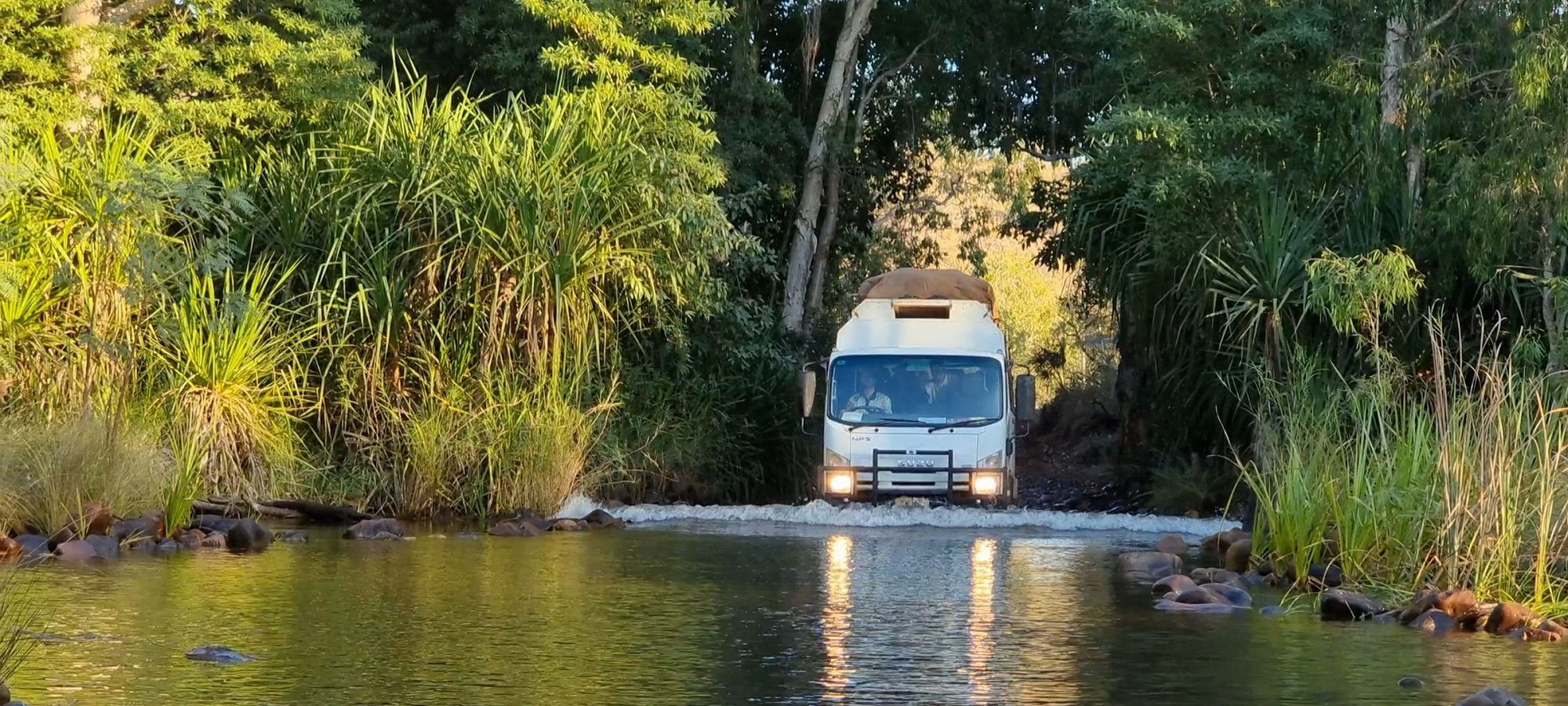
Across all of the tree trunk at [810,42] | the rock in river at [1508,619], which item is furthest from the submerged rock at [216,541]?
the tree trunk at [810,42]

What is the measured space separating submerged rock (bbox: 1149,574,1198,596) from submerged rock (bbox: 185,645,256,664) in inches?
219

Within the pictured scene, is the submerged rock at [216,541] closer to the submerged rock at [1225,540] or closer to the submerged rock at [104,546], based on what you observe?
the submerged rock at [104,546]

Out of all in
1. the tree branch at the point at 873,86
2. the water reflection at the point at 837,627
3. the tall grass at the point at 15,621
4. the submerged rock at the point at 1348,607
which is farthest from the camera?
the tree branch at the point at 873,86

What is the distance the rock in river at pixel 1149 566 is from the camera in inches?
513

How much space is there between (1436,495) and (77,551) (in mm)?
8593

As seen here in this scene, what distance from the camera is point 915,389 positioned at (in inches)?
786

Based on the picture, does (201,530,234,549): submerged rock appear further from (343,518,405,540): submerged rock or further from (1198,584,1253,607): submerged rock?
(1198,584,1253,607): submerged rock

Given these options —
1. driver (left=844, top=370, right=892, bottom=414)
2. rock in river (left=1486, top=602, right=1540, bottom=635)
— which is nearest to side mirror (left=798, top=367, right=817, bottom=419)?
driver (left=844, top=370, right=892, bottom=414)

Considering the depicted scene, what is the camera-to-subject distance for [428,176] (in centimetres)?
1928

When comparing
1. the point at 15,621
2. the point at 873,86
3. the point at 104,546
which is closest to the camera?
the point at 15,621

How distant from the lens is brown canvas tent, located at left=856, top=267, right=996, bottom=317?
22.5 m

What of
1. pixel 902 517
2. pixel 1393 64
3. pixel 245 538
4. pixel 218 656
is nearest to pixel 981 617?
pixel 218 656

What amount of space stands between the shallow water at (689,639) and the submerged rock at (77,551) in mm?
309

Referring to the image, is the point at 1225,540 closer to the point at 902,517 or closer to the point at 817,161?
the point at 902,517
